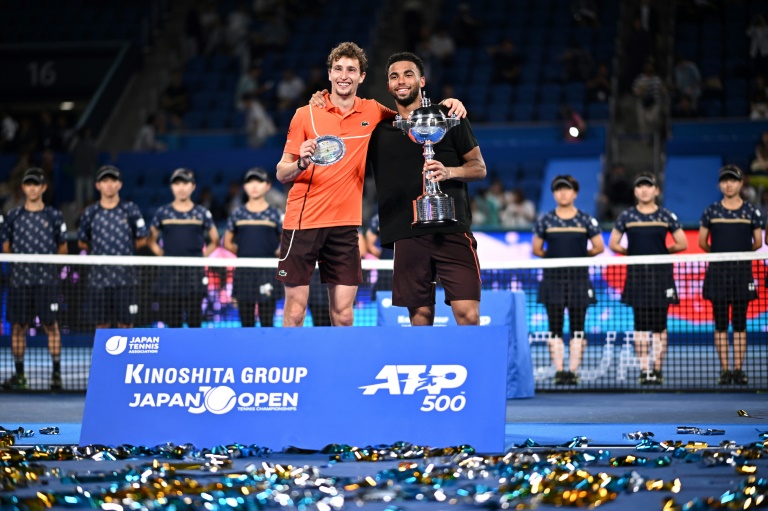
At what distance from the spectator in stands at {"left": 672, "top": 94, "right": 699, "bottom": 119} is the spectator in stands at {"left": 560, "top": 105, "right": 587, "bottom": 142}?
163 centimetres

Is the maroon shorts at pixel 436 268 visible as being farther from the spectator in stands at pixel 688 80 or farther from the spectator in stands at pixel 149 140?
the spectator in stands at pixel 149 140

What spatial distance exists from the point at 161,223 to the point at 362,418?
5.86 metres

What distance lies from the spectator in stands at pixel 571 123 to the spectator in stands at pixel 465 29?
322 centimetres

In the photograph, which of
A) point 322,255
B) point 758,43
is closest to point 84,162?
point 758,43

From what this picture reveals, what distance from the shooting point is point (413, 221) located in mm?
6547

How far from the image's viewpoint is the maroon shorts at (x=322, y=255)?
21.8 ft

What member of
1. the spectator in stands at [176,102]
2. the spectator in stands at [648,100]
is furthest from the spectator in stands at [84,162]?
the spectator in stands at [648,100]

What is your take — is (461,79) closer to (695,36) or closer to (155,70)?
(695,36)

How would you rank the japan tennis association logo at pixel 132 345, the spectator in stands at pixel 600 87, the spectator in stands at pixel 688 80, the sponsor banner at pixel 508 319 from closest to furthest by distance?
1. the japan tennis association logo at pixel 132 345
2. the sponsor banner at pixel 508 319
3. the spectator in stands at pixel 688 80
4. the spectator in stands at pixel 600 87

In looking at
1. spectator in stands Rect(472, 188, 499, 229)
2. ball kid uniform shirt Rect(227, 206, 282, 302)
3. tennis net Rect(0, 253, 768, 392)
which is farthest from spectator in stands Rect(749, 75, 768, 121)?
ball kid uniform shirt Rect(227, 206, 282, 302)

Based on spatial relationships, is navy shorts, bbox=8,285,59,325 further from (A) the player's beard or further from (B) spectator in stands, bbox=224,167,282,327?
(A) the player's beard

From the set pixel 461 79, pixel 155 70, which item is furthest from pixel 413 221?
pixel 155 70

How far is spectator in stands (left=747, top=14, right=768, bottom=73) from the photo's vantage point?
19.7 meters

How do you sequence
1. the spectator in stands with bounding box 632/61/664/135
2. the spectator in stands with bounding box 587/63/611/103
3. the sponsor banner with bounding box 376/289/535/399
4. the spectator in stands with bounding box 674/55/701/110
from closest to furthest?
1. the sponsor banner with bounding box 376/289/535/399
2. the spectator in stands with bounding box 632/61/664/135
3. the spectator in stands with bounding box 674/55/701/110
4. the spectator in stands with bounding box 587/63/611/103
